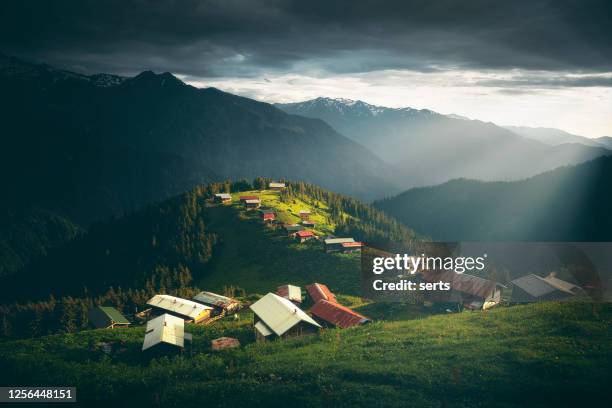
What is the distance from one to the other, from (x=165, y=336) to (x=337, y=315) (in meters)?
23.3

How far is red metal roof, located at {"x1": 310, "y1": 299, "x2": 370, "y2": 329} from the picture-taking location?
55.7m

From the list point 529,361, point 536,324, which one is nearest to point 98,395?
point 529,361

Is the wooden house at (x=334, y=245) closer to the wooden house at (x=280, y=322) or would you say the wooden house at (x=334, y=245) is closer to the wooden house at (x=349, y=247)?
the wooden house at (x=349, y=247)

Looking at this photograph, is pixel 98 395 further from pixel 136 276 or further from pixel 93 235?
pixel 93 235

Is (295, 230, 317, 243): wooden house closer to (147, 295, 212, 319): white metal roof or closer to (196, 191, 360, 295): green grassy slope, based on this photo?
(196, 191, 360, 295): green grassy slope

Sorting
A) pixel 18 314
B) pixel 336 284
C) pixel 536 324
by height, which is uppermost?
pixel 536 324

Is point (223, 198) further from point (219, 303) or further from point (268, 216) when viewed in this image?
point (219, 303)

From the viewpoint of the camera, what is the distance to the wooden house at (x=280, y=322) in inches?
1964

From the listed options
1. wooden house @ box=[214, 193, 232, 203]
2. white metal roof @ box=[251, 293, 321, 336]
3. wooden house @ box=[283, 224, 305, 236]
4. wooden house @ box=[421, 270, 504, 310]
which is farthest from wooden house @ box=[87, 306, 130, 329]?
wooden house @ box=[214, 193, 232, 203]

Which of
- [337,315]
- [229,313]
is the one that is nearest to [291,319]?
[337,315]

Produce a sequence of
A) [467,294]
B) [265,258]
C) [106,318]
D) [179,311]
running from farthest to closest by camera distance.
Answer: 1. [265,258]
2. [106,318]
3. [179,311]
4. [467,294]

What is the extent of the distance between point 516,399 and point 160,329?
3827cm

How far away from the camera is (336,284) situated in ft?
308

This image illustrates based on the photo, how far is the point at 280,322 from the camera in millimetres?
51719
